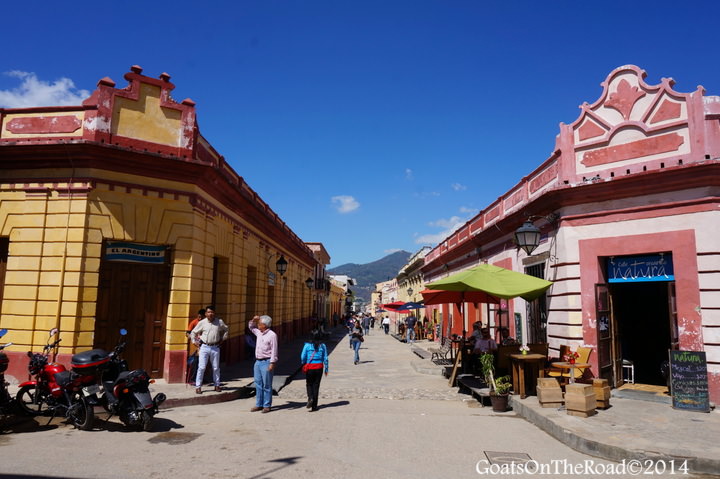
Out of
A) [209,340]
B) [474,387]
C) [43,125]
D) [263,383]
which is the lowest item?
[474,387]

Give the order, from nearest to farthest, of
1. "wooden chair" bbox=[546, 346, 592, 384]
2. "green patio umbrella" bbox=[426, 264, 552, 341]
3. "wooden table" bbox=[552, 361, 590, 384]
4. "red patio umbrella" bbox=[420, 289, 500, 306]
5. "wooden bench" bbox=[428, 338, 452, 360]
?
"wooden table" bbox=[552, 361, 590, 384] < "green patio umbrella" bbox=[426, 264, 552, 341] < "wooden chair" bbox=[546, 346, 592, 384] < "red patio umbrella" bbox=[420, 289, 500, 306] < "wooden bench" bbox=[428, 338, 452, 360]

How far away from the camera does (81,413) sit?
6914mm

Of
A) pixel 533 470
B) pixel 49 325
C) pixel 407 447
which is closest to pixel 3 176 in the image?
pixel 49 325

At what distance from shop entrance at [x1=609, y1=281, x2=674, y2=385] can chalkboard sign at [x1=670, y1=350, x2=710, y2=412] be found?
11.5ft

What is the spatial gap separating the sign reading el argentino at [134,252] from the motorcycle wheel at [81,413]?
152 inches

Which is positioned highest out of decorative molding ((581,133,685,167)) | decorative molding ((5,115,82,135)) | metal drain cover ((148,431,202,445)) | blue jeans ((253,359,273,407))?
decorative molding ((5,115,82,135))

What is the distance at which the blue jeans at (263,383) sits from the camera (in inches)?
337

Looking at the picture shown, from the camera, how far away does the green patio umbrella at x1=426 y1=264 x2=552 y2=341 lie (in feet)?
30.5

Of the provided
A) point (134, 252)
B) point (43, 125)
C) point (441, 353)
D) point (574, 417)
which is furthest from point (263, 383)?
point (441, 353)

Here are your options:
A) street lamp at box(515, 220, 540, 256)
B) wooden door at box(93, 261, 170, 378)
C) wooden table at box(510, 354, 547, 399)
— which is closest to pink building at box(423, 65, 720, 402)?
street lamp at box(515, 220, 540, 256)

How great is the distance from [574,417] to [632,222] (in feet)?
14.8

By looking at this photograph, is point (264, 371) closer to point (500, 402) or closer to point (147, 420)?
point (147, 420)

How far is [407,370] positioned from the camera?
1520 cm

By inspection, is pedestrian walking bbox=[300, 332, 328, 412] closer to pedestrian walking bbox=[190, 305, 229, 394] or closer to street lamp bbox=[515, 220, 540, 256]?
pedestrian walking bbox=[190, 305, 229, 394]
